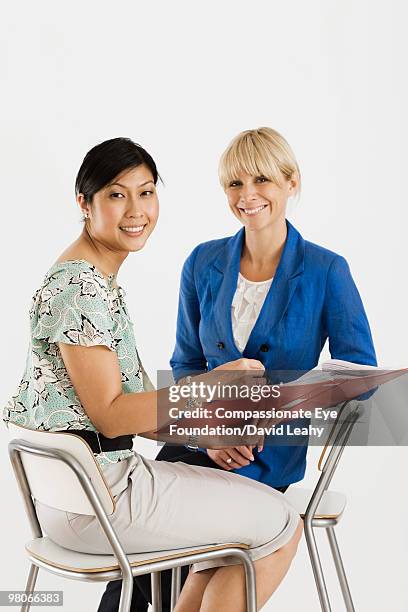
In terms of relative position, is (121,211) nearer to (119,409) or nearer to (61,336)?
(61,336)

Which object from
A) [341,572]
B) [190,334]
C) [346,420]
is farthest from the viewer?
[190,334]

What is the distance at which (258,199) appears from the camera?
7.40 feet

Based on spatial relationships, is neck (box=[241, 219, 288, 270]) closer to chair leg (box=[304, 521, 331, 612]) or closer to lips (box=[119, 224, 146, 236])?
lips (box=[119, 224, 146, 236])

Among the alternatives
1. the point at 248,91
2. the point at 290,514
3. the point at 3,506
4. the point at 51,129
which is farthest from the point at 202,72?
the point at 290,514

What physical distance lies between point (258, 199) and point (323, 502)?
0.75 meters

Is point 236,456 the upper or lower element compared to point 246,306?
lower

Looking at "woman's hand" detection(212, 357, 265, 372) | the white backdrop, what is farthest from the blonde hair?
the white backdrop

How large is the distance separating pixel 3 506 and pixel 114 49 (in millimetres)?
1870

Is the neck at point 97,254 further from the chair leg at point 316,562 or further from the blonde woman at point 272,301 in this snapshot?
the chair leg at point 316,562

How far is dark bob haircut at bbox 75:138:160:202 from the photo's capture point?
1893mm

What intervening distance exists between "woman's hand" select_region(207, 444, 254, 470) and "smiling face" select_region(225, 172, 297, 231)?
554 mm

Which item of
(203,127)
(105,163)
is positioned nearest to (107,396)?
(105,163)

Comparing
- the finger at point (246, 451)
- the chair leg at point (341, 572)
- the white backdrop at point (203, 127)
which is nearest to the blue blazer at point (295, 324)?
the finger at point (246, 451)

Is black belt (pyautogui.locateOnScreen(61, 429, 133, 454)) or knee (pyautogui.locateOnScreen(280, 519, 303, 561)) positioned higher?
black belt (pyautogui.locateOnScreen(61, 429, 133, 454))
